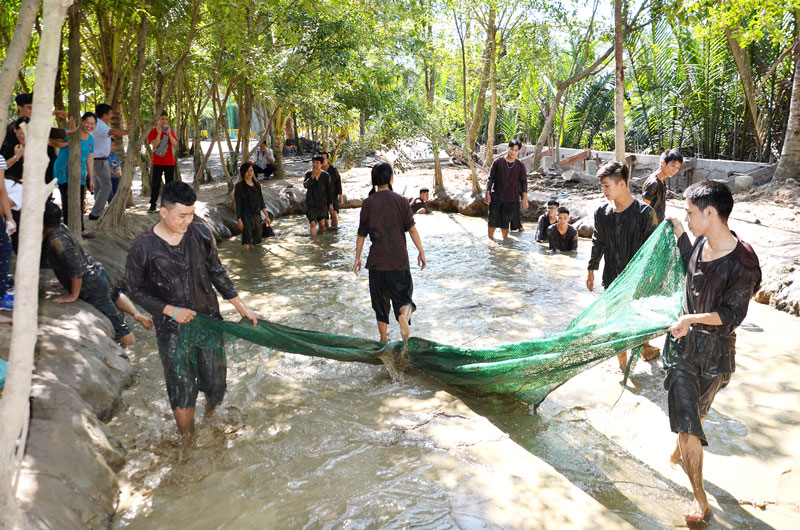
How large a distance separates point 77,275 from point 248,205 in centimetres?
488

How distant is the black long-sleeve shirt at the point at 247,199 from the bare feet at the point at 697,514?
26.4 feet

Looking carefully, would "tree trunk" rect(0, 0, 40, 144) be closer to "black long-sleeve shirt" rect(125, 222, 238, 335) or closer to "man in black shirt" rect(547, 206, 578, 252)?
"black long-sleeve shirt" rect(125, 222, 238, 335)

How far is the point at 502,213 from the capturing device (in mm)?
10594

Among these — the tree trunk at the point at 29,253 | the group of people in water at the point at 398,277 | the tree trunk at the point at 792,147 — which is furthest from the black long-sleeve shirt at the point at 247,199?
the tree trunk at the point at 792,147

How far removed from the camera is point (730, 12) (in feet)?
30.3

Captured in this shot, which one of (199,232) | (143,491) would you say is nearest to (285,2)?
(199,232)

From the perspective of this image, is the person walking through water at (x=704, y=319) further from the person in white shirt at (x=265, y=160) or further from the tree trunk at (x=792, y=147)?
the person in white shirt at (x=265, y=160)

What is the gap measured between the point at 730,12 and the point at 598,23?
5461 mm

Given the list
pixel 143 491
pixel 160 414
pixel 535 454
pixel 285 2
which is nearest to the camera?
pixel 143 491

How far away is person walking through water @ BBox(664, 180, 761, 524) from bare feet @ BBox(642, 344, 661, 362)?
6.67 ft

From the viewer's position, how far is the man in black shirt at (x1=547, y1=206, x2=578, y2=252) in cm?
988

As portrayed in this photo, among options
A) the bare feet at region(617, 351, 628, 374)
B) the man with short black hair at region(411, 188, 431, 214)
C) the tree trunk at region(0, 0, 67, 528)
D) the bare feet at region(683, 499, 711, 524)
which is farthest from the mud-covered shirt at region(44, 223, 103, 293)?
the man with short black hair at region(411, 188, 431, 214)

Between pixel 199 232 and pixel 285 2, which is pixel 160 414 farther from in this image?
pixel 285 2

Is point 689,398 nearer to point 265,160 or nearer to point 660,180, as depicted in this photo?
point 660,180
